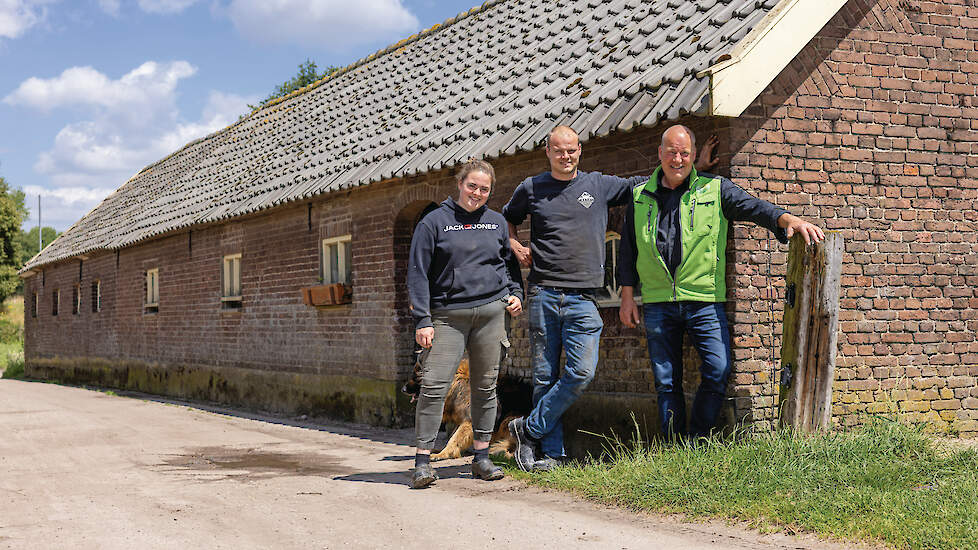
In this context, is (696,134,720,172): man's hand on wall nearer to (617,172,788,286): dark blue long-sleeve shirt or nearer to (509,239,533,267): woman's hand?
(617,172,788,286): dark blue long-sleeve shirt

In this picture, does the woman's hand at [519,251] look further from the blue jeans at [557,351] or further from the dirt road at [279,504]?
the dirt road at [279,504]

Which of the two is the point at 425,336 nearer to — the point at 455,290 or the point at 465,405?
the point at 455,290

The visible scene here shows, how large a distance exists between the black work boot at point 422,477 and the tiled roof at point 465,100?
274 cm

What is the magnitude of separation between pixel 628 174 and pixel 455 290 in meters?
1.86

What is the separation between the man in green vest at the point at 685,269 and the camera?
606 cm

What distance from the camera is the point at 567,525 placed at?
16.6 feet

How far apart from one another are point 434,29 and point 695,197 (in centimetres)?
1013

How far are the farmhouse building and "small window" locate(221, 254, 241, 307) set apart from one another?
0.15 feet

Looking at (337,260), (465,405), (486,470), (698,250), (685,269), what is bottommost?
(486,470)

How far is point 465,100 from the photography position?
10750 mm

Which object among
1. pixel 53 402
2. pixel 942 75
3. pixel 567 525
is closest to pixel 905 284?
pixel 942 75

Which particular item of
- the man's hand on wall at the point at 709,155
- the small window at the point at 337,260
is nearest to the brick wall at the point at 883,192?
the man's hand on wall at the point at 709,155

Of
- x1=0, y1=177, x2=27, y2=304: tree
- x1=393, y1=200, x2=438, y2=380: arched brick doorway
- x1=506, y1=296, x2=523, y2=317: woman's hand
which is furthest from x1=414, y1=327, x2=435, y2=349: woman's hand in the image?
x1=0, y1=177, x2=27, y2=304: tree

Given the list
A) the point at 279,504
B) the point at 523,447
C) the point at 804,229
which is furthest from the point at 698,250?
the point at 279,504
